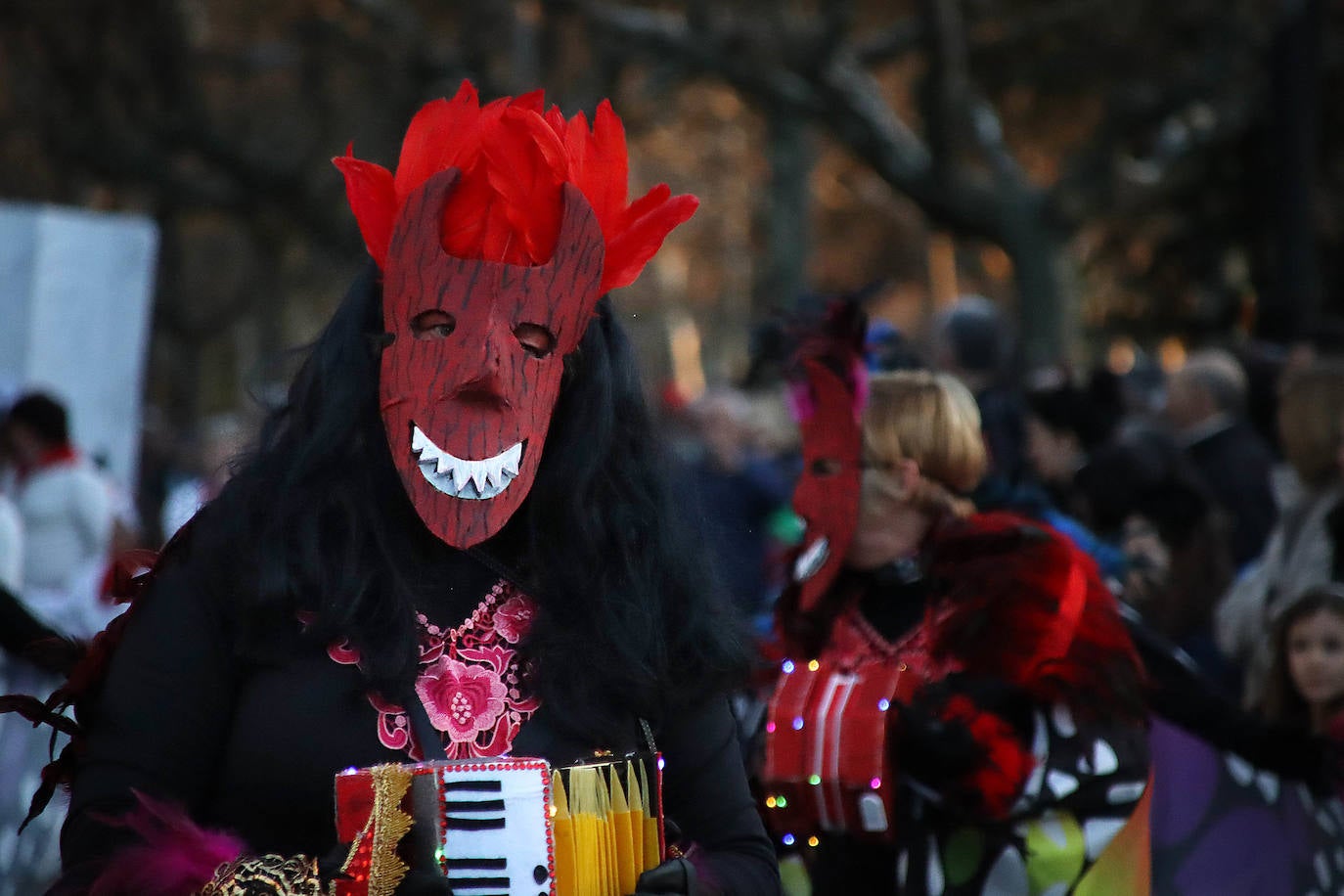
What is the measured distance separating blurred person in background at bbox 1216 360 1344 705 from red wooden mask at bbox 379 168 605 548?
2708mm

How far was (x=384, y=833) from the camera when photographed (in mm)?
1955

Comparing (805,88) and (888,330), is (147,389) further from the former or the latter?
(888,330)

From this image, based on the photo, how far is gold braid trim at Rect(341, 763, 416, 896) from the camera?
195cm

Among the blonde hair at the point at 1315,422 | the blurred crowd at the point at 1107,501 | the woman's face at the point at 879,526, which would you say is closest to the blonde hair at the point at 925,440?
the woman's face at the point at 879,526

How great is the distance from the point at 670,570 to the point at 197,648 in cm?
61

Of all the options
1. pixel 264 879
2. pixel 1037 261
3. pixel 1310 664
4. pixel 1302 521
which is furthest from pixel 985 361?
pixel 1037 261

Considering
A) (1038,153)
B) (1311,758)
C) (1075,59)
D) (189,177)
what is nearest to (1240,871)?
(1311,758)

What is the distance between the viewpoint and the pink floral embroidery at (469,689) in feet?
6.94

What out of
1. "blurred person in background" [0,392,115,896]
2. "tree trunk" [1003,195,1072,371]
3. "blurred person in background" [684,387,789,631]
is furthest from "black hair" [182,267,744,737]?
"tree trunk" [1003,195,1072,371]

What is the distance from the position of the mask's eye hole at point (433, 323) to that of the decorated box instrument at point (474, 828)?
559mm

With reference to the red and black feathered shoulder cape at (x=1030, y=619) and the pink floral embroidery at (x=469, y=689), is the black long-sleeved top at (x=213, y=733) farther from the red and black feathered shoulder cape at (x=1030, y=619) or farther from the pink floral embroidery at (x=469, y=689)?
the red and black feathered shoulder cape at (x=1030, y=619)

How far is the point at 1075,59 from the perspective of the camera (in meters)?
A: 15.8

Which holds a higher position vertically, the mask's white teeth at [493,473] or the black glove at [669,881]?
the mask's white teeth at [493,473]

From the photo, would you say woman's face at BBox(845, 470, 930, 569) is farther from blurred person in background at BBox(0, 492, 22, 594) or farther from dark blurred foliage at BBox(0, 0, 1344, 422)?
blurred person in background at BBox(0, 492, 22, 594)
